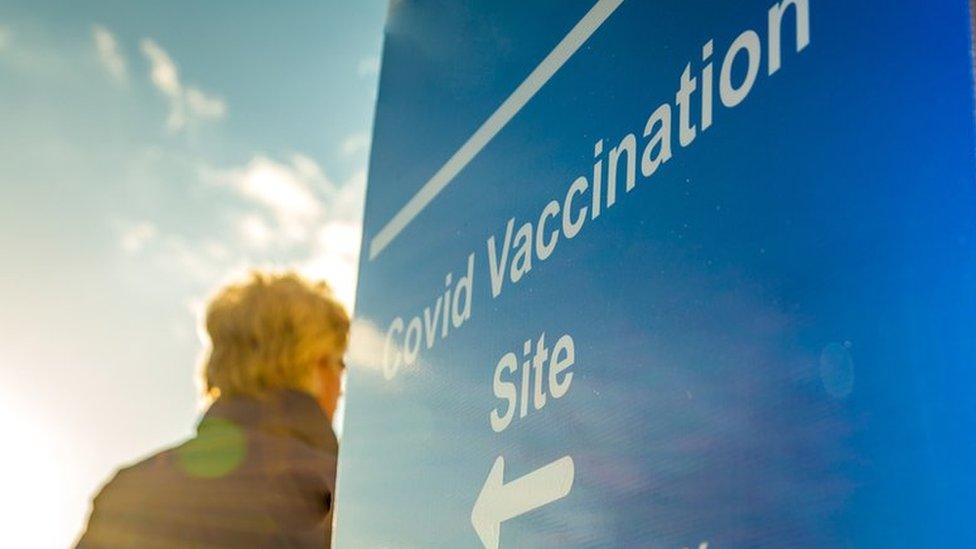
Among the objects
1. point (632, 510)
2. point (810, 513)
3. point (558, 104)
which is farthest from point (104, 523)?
point (810, 513)

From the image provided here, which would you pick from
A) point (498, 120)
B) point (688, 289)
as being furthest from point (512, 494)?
point (498, 120)

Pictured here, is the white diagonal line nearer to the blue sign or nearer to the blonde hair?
the blue sign

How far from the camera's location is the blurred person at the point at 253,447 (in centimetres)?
235

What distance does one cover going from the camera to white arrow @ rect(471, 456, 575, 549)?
1061mm

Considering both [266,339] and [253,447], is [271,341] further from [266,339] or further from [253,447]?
[253,447]

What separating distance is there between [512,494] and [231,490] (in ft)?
4.49

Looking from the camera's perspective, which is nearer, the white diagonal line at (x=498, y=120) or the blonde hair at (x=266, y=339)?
the white diagonal line at (x=498, y=120)

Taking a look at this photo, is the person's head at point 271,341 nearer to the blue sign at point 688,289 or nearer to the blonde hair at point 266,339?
the blonde hair at point 266,339

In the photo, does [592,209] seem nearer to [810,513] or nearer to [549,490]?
[549,490]

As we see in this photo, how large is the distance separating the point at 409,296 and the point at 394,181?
23 centimetres

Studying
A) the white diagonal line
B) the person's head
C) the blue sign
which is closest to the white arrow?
the blue sign

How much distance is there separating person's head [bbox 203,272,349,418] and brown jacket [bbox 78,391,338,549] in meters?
0.07

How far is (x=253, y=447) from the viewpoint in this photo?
98.0 inches

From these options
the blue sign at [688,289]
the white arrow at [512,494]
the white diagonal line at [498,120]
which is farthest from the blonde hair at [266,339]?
the white arrow at [512,494]
